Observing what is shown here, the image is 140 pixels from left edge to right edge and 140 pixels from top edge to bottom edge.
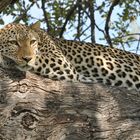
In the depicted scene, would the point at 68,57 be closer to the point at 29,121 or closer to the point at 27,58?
the point at 27,58

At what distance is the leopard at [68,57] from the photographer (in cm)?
698

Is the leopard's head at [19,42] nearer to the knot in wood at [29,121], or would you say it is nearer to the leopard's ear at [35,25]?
the leopard's ear at [35,25]

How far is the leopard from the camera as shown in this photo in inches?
275

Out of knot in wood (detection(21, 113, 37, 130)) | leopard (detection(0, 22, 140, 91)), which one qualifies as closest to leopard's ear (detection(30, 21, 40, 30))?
leopard (detection(0, 22, 140, 91))

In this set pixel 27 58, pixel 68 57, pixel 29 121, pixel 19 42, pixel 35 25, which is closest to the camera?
pixel 29 121

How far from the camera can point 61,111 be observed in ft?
12.9

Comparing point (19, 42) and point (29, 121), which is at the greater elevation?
point (19, 42)

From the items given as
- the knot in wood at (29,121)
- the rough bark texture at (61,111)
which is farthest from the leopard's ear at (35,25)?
the knot in wood at (29,121)

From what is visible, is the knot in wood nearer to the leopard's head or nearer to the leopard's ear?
Result: the leopard's head

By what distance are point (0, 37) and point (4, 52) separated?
0.41m

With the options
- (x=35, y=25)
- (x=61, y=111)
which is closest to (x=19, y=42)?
(x=35, y=25)

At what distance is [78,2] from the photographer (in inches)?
348

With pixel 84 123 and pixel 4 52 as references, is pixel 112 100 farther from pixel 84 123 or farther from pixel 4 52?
pixel 4 52

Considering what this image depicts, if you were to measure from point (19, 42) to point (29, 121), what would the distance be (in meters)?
3.40
